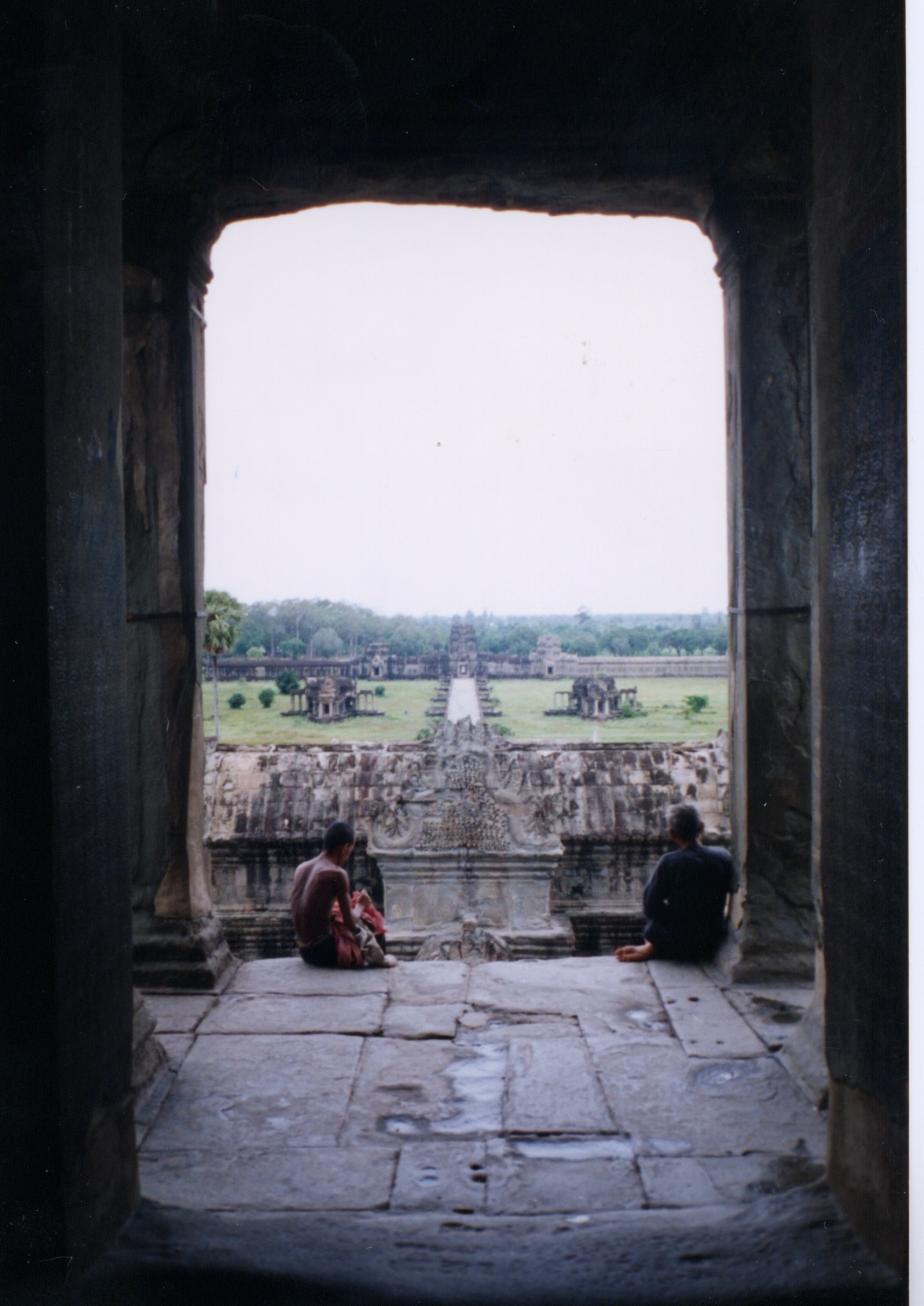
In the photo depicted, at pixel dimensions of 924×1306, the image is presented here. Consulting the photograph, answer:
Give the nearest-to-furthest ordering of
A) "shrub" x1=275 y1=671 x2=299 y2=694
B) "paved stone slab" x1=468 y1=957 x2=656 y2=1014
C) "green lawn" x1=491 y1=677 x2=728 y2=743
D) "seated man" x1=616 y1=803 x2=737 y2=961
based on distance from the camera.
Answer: "paved stone slab" x1=468 y1=957 x2=656 y2=1014
"seated man" x1=616 y1=803 x2=737 y2=961
"green lawn" x1=491 y1=677 x2=728 y2=743
"shrub" x1=275 y1=671 x2=299 y2=694

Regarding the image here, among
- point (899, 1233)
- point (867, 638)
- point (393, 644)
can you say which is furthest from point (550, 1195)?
point (393, 644)

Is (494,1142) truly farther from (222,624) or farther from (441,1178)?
(222,624)

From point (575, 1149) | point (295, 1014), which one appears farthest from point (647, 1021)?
point (295, 1014)

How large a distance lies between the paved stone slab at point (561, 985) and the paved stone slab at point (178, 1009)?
1183 millimetres

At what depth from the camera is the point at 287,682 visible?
29.1 metres

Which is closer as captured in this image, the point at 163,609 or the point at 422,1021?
the point at 422,1021

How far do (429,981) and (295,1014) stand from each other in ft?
2.29

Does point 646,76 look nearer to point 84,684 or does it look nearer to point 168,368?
point 168,368

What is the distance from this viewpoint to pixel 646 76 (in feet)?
11.6

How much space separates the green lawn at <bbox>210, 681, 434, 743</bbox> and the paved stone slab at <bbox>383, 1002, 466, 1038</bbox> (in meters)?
19.7

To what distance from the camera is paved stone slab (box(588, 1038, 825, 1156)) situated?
2727 millimetres

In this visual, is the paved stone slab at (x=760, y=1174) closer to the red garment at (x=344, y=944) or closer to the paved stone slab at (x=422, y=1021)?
the paved stone slab at (x=422, y=1021)

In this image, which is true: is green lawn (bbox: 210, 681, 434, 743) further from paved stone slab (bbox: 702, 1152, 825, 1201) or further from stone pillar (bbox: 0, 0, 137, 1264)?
stone pillar (bbox: 0, 0, 137, 1264)

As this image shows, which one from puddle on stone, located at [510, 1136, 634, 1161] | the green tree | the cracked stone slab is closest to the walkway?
the green tree
